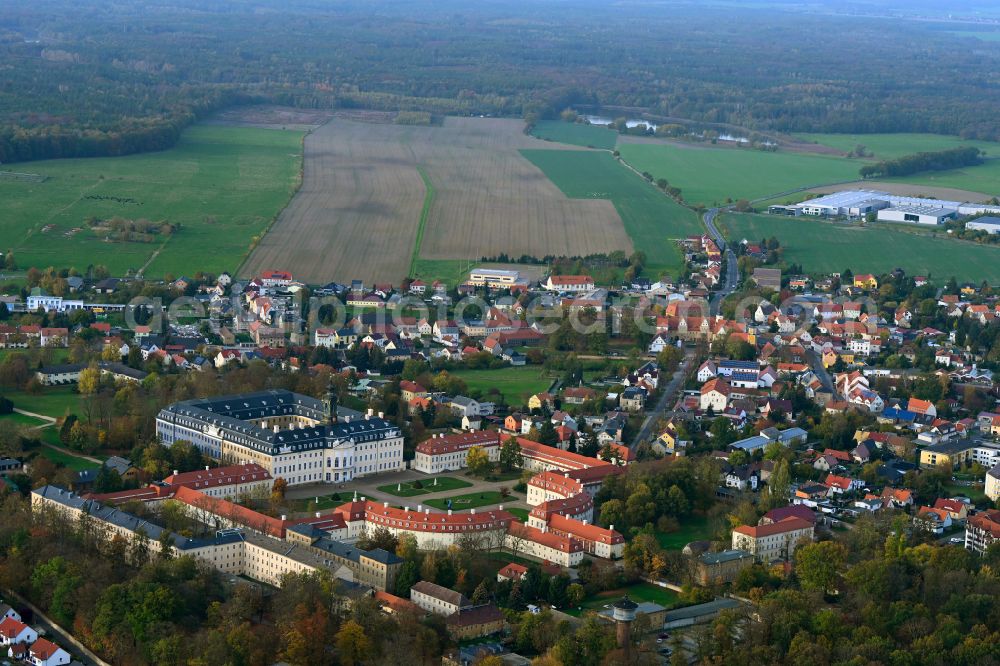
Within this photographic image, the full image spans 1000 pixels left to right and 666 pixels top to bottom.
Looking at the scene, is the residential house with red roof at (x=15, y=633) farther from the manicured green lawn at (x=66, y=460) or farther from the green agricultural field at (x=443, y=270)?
the green agricultural field at (x=443, y=270)

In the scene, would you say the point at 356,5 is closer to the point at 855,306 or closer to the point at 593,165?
the point at 593,165

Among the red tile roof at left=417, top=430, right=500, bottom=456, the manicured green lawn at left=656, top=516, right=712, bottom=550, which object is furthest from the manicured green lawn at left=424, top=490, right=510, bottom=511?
the manicured green lawn at left=656, top=516, right=712, bottom=550

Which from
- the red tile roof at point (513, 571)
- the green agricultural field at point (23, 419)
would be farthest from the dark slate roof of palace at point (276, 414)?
the red tile roof at point (513, 571)

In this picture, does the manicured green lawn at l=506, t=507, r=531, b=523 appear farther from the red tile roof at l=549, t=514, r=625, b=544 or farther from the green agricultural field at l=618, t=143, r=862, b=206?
the green agricultural field at l=618, t=143, r=862, b=206

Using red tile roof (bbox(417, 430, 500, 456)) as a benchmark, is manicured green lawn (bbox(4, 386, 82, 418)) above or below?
below

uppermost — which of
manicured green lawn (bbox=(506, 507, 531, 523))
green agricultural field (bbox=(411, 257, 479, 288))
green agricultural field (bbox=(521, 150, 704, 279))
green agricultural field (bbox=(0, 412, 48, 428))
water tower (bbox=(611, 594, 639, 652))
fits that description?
water tower (bbox=(611, 594, 639, 652))

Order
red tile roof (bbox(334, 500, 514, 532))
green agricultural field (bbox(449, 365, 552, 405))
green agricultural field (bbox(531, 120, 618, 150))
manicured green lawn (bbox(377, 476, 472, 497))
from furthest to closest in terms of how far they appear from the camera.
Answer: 1. green agricultural field (bbox(531, 120, 618, 150))
2. green agricultural field (bbox(449, 365, 552, 405))
3. manicured green lawn (bbox(377, 476, 472, 497))
4. red tile roof (bbox(334, 500, 514, 532))

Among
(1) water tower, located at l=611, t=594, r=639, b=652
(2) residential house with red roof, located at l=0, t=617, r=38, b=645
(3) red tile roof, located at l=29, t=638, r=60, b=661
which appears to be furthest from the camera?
(2) residential house with red roof, located at l=0, t=617, r=38, b=645

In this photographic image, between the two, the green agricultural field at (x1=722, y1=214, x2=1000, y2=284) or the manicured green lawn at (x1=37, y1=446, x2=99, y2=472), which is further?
the green agricultural field at (x1=722, y1=214, x2=1000, y2=284)
